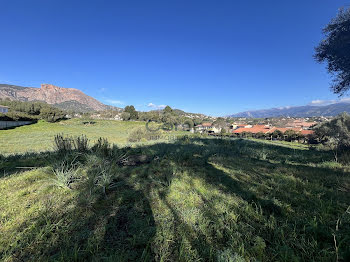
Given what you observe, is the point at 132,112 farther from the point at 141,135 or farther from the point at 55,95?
the point at 55,95

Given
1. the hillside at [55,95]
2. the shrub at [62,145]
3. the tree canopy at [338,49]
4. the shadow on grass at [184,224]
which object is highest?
the hillside at [55,95]

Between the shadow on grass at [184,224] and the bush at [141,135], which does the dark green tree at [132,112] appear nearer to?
the bush at [141,135]

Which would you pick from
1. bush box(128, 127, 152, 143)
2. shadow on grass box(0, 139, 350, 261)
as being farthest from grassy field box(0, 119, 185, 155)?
shadow on grass box(0, 139, 350, 261)

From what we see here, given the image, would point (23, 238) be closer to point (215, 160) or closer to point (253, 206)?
point (253, 206)

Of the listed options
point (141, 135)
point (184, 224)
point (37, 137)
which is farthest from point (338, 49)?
point (37, 137)

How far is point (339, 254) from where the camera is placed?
1.47 metres

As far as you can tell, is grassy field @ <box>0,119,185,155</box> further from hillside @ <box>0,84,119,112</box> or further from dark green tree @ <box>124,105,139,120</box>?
hillside @ <box>0,84,119,112</box>

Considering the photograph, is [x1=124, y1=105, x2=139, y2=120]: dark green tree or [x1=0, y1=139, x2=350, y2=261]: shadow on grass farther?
[x1=124, y1=105, x2=139, y2=120]: dark green tree

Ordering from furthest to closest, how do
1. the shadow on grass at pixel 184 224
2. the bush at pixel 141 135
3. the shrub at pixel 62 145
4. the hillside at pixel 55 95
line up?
the hillside at pixel 55 95 → the bush at pixel 141 135 → the shrub at pixel 62 145 → the shadow on grass at pixel 184 224

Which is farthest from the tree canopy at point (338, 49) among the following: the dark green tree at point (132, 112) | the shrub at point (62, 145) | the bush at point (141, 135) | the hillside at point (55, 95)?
the hillside at point (55, 95)

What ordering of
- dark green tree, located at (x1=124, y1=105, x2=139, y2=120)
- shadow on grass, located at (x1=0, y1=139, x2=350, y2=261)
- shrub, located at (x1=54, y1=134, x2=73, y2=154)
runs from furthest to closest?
1. dark green tree, located at (x1=124, y1=105, x2=139, y2=120)
2. shrub, located at (x1=54, y1=134, x2=73, y2=154)
3. shadow on grass, located at (x1=0, y1=139, x2=350, y2=261)

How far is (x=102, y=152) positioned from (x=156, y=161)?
69.5 inches

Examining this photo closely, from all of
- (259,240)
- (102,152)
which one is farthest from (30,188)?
(259,240)

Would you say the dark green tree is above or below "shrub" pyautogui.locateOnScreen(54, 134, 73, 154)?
above
